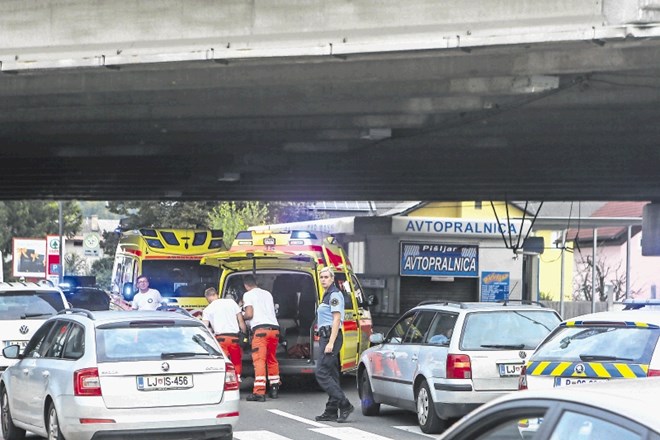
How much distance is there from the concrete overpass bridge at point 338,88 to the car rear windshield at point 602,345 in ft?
15.6

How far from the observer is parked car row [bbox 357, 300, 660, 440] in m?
10.3

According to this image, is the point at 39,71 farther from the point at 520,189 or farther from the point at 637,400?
the point at 520,189

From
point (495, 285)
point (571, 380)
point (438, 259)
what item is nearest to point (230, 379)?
Answer: point (571, 380)

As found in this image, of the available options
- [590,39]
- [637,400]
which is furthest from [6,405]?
[637,400]

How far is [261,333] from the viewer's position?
17625mm

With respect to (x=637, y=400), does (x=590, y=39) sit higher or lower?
higher

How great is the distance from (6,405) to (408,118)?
1047 centimetres

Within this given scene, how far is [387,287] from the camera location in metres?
27.2

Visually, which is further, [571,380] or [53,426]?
[53,426]

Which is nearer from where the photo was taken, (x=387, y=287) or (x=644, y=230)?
(x=387, y=287)

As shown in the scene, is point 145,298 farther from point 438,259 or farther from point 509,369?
point 509,369

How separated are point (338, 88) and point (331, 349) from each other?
537 centimetres

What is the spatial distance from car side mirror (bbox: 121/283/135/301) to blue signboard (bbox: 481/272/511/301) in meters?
8.18

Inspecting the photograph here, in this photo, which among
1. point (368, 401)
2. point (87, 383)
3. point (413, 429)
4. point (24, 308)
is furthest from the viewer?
point (24, 308)
